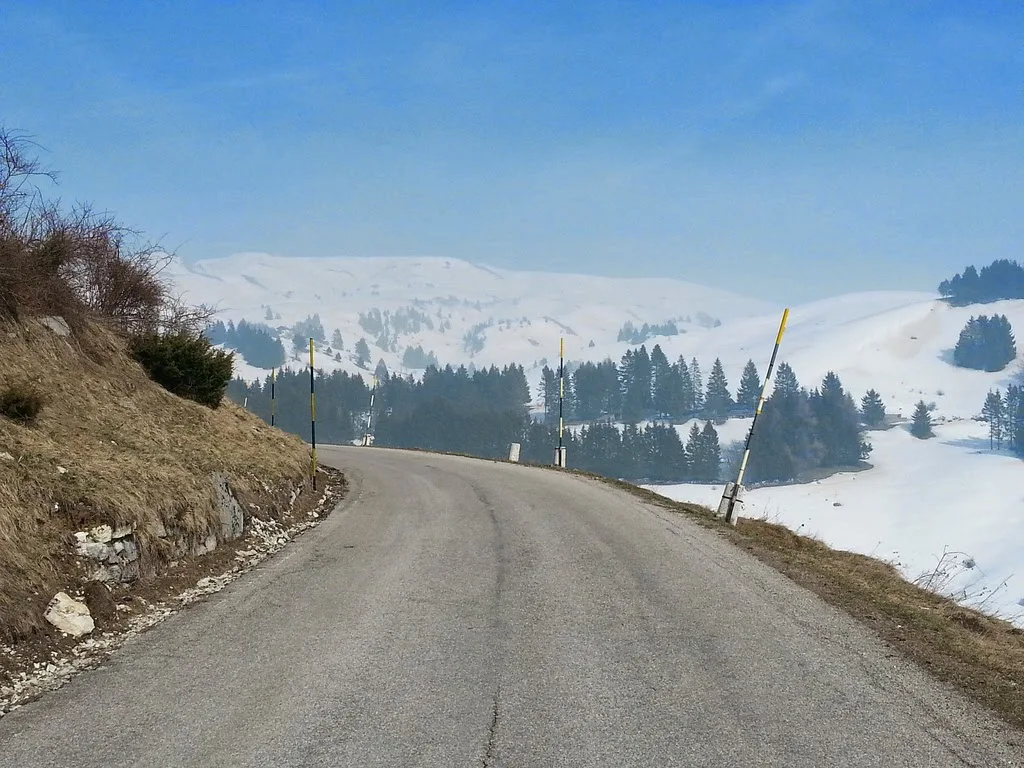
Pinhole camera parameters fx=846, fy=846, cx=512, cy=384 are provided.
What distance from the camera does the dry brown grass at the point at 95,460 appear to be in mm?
7821

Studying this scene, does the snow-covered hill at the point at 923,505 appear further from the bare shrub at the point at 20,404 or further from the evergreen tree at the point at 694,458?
the bare shrub at the point at 20,404

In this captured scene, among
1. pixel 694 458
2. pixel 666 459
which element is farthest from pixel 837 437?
pixel 666 459

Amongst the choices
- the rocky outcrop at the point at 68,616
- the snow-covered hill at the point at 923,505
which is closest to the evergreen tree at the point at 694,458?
the snow-covered hill at the point at 923,505

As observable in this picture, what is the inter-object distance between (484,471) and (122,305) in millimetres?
10188

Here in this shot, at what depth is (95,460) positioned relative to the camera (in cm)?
1020

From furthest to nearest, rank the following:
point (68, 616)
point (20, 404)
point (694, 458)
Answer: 1. point (694, 458)
2. point (20, 404)
3. point (68, 616)

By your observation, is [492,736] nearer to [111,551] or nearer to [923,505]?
[111,551]

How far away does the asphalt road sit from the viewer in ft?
16.6

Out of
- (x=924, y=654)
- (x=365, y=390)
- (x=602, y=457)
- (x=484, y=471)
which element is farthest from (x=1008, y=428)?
(x=924, y=654)

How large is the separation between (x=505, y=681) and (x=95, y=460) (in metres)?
6.49

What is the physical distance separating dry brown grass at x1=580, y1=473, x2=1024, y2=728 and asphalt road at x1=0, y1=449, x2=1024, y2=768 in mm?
295

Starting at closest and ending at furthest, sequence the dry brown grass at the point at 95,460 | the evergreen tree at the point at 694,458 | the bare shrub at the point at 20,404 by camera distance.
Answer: the dry brown grass at the point at 95,460 < the bare shrub at the point at 20,404 < the evergreen tree at the point at 694,458

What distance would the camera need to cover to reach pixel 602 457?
15812 centimetres

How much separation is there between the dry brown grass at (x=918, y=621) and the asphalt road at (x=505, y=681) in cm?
30
